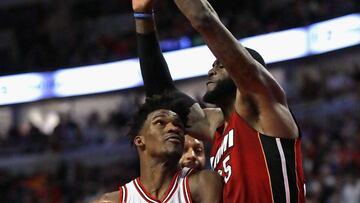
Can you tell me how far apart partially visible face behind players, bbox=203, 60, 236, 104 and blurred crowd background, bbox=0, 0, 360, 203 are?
5670 millimetres

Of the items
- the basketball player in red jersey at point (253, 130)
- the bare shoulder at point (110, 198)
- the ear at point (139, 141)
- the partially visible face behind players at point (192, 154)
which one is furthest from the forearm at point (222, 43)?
the partially visible face behind players at point (192, 154)

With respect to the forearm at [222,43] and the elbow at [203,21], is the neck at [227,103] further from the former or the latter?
the elbow at [203,21]

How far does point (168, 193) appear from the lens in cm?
363

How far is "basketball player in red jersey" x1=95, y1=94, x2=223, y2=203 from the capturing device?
3578 mm

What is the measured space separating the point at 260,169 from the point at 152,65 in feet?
3.10

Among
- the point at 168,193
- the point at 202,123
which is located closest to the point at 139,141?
the point at 168,193

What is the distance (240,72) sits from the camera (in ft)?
11.0

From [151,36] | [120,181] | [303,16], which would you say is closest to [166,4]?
[303,16]

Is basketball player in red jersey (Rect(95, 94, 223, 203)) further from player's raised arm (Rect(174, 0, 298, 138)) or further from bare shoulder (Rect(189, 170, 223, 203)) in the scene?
player's raised arm (Rect(174, 0, 298, 138))

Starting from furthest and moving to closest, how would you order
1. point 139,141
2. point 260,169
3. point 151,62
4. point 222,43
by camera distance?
point 151,62, point 139,141, point 260,169, point 222,43

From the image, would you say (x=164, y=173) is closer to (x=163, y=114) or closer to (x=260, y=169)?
(x=163, y=114)

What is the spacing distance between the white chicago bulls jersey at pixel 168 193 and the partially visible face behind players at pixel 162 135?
0.35ft

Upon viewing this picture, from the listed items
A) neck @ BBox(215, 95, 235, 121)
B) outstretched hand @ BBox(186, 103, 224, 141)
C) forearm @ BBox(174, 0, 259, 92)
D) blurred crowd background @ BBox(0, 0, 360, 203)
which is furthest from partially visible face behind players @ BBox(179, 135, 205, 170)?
blurred crowd background @ BBox(0, 0, 360, 203)

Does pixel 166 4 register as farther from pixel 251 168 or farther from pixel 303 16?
pixel 251 168
